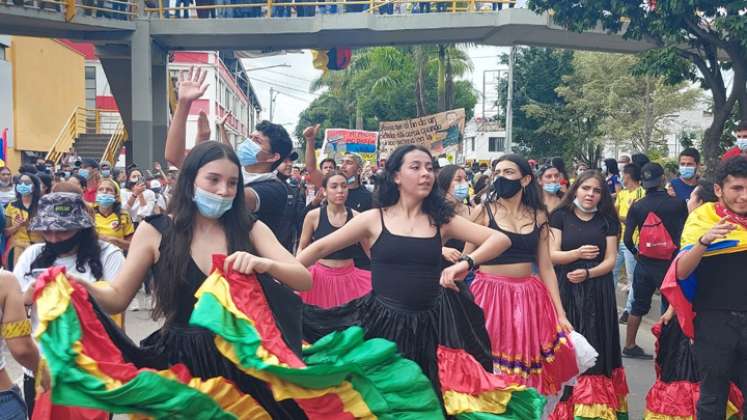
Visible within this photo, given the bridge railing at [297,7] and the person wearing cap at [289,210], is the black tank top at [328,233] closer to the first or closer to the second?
the person wearing cap at [289,210]

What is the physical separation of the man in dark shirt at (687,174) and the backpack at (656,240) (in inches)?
52.2

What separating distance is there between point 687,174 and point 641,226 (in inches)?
60.2

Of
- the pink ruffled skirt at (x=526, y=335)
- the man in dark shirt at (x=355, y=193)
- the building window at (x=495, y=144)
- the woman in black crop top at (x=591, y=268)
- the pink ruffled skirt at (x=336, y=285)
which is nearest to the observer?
the pink ruffled skirt at (x=526, y=335)

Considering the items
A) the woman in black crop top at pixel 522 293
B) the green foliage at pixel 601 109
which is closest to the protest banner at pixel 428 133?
the green foliage at pixel 601 109

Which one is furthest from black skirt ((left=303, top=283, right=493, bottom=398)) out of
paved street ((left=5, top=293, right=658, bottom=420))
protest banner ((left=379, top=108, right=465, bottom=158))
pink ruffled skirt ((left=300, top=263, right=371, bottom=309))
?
protest banner ((left=379, top=108, right=465, bottom=158))

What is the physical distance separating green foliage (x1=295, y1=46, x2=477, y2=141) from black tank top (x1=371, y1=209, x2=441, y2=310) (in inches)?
1270

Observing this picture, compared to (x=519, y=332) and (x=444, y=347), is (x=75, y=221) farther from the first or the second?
(x=519, y=332)

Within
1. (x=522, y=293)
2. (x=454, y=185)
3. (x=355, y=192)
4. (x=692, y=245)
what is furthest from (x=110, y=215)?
(x=692, y=245)

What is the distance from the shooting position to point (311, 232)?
8.16 meters

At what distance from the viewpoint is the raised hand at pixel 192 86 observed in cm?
496

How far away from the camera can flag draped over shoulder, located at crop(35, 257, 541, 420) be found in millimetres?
3279

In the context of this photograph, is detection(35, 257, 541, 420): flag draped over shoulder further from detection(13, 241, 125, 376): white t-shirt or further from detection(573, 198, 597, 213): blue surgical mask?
detection(573, 198, 597, 213): blue surgical mask

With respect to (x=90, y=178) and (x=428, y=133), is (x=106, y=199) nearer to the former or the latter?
(x=90, y=178)

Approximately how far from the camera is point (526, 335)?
5.71 meters
